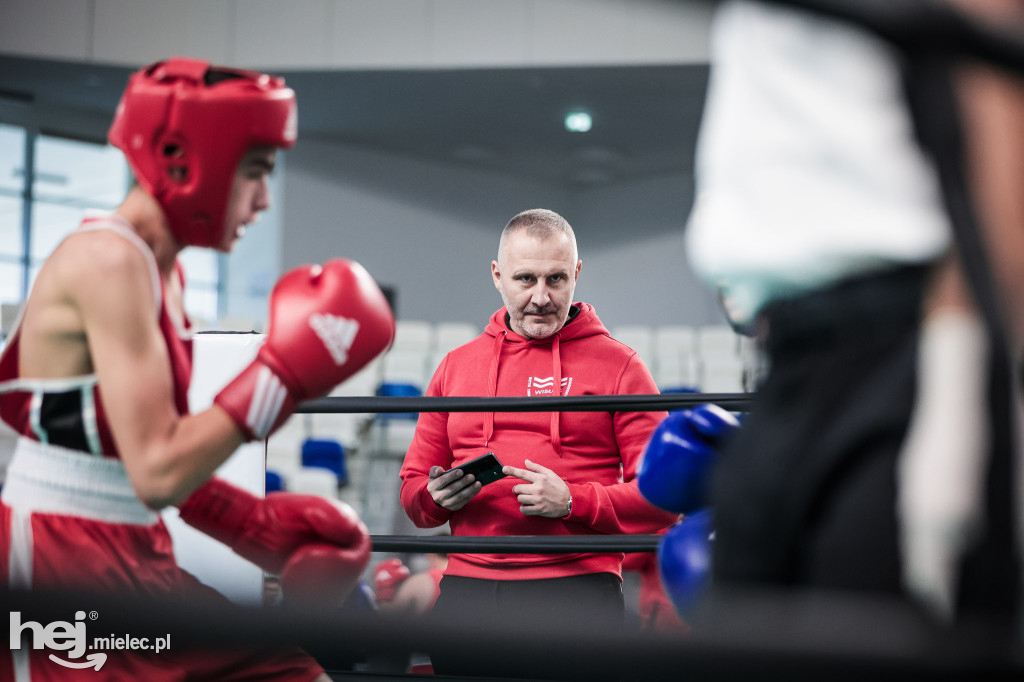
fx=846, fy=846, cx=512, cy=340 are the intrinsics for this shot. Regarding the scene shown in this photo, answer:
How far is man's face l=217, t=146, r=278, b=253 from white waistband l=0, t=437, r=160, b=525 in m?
0.30

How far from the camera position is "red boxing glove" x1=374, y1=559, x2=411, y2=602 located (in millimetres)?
2053

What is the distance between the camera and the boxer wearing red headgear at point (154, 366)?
916 mm

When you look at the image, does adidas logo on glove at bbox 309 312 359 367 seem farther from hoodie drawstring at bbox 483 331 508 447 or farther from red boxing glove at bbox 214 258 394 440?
hoodie drawstring at bbox 483 331 508 447

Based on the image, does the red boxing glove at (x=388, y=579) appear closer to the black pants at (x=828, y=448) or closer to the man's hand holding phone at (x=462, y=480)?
the man's hand holding phone at (x=462, y=480)

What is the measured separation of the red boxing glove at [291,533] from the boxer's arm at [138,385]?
0.66 ft

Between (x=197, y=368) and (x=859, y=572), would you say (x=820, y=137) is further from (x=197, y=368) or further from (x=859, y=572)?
(x=197, y=368)

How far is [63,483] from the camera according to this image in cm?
102

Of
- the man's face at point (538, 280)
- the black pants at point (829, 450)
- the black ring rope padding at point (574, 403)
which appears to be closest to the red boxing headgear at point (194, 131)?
the black ring rope padding at point (574, 403)

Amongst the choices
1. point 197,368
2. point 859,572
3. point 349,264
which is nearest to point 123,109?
point 349,264

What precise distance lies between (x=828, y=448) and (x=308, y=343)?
2.14 feet

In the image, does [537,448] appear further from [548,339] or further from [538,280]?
[538,280]

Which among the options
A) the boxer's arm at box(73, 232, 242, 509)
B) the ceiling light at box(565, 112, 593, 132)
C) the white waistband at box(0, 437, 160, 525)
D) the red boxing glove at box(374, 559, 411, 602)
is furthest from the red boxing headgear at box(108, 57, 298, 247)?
the ceiling light at box(565, 112, 593, 132)

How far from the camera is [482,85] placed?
24.9 feet

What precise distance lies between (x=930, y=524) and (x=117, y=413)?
791 mm
